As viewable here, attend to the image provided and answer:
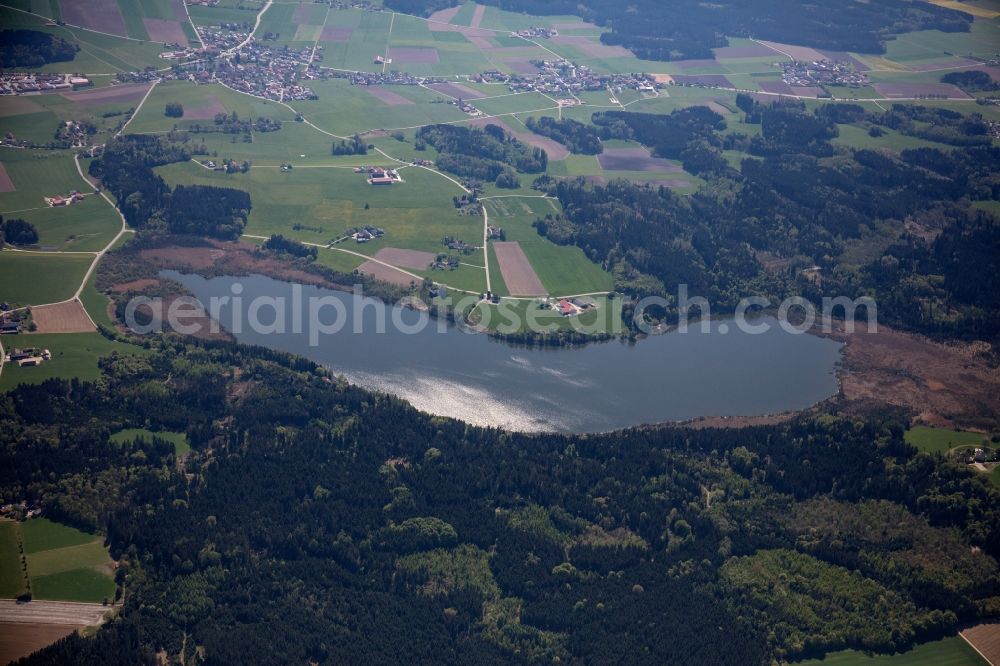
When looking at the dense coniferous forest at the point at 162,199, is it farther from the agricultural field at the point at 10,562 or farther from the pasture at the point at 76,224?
the agricultural field at the point at 10,562

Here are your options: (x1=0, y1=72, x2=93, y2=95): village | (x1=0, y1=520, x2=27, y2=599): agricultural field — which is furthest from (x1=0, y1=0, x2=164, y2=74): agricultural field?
(x1=0, y1=520, x2=27, y2=599): agricultural field

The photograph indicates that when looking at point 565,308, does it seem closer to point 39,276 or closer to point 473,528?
point 473,528

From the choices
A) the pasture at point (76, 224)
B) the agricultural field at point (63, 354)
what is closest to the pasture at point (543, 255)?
the agricultural field at point (63, 354)

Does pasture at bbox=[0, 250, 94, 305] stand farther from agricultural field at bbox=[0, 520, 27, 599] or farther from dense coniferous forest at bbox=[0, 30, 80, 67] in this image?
dense coniferous forest at bbox=[0, 30, 80, 67]

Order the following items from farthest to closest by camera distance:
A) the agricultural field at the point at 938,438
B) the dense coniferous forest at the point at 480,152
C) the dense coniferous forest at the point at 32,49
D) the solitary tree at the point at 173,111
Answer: the dense coniferous forest at the point at 32,49 → the solitary tree at the point at 173,111 → the dense coniferous forest at the point at 480,152 → the agricultural field at the point at 938,438

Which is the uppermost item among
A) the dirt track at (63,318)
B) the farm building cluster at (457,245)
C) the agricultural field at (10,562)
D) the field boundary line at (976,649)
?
the farm building cluster at (457,245)

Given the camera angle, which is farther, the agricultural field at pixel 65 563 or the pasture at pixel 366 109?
the pasture at pixel 366 109

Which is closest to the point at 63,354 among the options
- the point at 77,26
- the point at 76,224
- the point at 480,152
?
the point at 76,224
